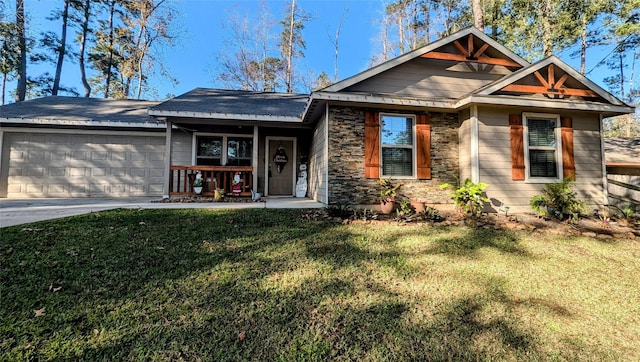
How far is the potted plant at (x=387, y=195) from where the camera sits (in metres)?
5.91

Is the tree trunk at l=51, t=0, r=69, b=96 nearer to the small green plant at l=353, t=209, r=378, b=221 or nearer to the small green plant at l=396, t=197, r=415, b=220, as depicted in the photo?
the small green plant at l=353, t=209, r=378, b=221

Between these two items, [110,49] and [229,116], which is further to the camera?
[110,49]

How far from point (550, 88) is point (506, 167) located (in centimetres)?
211

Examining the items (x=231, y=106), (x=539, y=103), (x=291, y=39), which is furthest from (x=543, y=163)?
(x=291, y=39)

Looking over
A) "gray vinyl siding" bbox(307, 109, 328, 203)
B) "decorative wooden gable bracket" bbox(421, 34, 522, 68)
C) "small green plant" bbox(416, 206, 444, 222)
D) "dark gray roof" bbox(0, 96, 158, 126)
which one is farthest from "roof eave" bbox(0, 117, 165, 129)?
"decorative wooden gable bracket" bbox(421, 34, 522, 68)

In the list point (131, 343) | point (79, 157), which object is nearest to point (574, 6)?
point (131, 343)

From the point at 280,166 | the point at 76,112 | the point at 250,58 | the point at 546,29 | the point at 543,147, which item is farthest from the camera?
the point at 250,58

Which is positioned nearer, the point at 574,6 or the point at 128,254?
the point at 128,254

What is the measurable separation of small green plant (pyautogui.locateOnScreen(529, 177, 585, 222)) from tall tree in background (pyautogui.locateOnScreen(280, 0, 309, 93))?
15.4m

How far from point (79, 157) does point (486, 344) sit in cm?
1104

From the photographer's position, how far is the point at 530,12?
1448 centimetres

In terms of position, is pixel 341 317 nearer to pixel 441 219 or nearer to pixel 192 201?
pixel 441 219

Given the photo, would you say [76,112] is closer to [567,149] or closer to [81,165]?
[81,165]

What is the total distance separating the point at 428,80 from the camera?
680 centimetres
